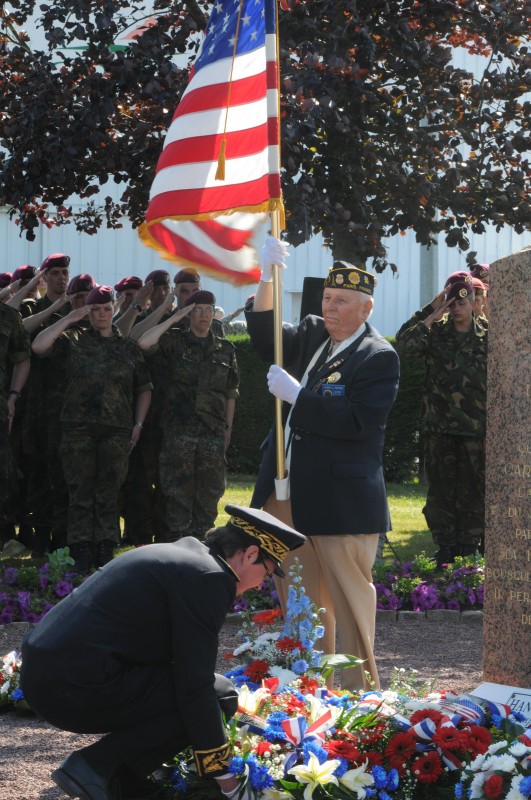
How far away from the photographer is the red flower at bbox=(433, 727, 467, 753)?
14.1 feet

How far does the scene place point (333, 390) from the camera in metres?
5.46

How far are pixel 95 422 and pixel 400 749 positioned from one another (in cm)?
509

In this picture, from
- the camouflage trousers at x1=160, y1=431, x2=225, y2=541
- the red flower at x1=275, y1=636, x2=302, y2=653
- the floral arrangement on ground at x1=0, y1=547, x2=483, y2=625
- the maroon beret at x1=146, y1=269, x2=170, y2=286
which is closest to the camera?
the red flower at x1=275, y1=636, x2=302, y2=653

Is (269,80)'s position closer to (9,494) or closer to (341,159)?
(341,159)

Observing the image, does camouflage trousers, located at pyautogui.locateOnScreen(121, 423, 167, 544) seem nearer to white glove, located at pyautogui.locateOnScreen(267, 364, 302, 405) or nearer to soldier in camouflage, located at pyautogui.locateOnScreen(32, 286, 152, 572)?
soldier in camouflage, located at pyautogui.locateOnScreen(32, 286, 152, 572)

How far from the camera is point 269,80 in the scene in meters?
6.09

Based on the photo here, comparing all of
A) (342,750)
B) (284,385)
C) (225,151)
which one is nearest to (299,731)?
(342,750)

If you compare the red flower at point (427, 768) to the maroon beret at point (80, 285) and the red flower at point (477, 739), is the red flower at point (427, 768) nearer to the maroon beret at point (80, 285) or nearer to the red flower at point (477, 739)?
the red flower at point (477, 739)

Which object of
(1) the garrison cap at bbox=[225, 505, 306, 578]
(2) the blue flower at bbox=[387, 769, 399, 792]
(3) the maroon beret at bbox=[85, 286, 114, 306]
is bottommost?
(2) the blue flower at bbox=[387, 769, 399, 792]

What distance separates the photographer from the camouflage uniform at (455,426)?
9.48 metres

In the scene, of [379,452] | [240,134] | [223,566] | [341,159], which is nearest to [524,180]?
[341,159]

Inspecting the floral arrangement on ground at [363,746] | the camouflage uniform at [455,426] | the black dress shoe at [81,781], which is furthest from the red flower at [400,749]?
the camouflage uniform at [455,426]

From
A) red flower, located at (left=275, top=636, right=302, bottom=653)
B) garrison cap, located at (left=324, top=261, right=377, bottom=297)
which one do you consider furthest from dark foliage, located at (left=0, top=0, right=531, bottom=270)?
red flower, located at (left=275, top=636, right=302, bottom=653)

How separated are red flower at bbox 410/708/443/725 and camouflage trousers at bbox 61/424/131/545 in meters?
4.71
